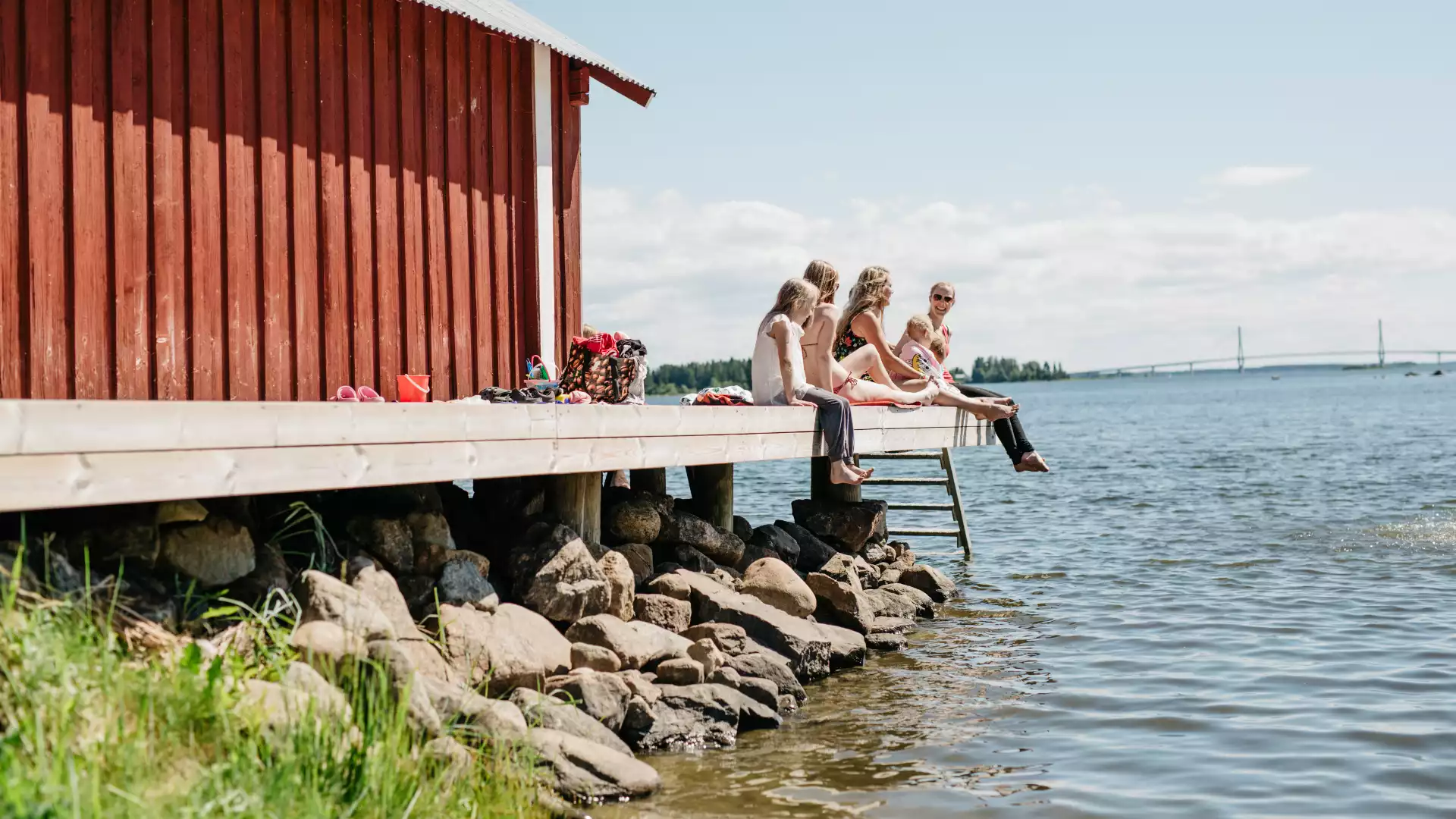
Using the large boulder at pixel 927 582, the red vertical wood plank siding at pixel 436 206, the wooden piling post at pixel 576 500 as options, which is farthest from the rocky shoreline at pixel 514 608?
the large boulder at pixel 927 582

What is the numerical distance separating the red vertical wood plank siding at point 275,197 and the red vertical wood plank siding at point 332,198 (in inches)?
9.9

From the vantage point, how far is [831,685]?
27.2ft

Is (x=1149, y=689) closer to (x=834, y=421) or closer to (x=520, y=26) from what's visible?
(x=834, y=421)

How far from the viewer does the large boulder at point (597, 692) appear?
645 cm

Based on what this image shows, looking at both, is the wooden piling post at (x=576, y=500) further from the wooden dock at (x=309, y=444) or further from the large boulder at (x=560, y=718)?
the large boulder at (x=560, y=718)

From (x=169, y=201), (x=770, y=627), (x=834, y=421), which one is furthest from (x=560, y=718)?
(x=834, y=421)

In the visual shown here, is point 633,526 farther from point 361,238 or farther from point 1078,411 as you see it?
point 1078,411

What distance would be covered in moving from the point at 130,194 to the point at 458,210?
2397mm

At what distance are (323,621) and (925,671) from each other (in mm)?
4289

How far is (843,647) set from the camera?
28.8 ft

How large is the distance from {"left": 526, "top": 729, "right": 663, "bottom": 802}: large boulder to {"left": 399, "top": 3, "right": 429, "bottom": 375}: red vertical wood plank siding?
3605 mm

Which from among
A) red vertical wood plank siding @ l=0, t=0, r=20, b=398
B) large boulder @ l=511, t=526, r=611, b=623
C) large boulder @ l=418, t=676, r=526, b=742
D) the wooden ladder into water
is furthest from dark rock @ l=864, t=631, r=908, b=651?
red vertical wood plank siding @ l=0, t=0, r=20, b=398

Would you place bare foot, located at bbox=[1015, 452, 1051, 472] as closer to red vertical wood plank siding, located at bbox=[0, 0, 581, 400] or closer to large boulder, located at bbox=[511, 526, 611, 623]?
red vertical wood plank siding, located at bbox=[0, 0, 581, 400]

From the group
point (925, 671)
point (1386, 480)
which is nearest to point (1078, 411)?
point (1386, 480)
